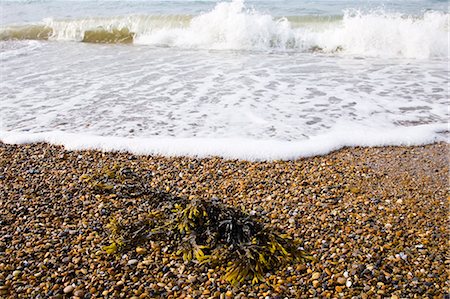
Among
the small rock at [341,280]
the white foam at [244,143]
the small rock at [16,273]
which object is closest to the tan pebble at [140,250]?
the small rock at [16,273]

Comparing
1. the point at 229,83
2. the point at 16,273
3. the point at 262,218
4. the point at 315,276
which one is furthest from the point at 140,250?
the point at 229,83

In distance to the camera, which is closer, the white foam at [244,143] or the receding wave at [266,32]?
the white foam at [244,143]

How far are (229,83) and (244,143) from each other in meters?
2.83

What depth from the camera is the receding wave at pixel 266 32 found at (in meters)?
10.4

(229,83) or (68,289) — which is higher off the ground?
(229,83)

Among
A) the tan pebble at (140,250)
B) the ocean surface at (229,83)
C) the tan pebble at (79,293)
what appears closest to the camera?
the tan pebble at (79,293)

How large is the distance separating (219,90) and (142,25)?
28.5 ft

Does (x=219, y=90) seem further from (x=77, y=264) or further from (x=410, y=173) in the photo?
(x=77, y=264)

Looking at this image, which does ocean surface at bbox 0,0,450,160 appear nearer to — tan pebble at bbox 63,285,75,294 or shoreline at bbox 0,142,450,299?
shoreline at bbox 0,142,450,299

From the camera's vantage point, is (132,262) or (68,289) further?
(132,262)

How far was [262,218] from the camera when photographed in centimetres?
307

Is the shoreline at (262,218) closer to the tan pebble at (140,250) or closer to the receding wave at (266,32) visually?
the tan pebble at (140,250)

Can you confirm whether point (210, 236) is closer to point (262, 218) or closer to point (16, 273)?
point (262, 218)

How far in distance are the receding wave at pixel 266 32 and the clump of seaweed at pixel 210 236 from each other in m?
8.48
